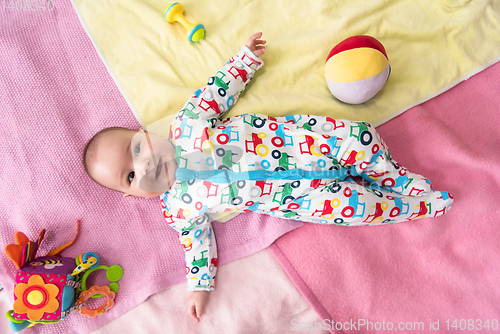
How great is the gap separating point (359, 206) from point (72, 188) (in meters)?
1.04

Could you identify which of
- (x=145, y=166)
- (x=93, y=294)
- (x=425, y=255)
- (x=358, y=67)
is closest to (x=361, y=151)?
(x=358, y=67)

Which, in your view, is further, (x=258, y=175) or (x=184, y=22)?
(x=184, y=22)

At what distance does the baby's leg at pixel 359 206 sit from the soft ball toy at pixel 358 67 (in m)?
0.34

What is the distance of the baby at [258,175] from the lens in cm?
103

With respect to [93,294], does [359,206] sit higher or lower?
higher

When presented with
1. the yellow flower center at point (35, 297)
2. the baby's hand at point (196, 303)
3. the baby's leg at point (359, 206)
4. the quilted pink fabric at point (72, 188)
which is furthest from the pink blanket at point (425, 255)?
the yellow flower center at point (35, 297)

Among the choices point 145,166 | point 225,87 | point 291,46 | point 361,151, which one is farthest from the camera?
point 291,46

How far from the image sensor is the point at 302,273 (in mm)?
1160

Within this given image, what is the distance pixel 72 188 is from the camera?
1174 millimetres

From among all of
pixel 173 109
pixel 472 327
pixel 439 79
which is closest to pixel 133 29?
pixel 173 109

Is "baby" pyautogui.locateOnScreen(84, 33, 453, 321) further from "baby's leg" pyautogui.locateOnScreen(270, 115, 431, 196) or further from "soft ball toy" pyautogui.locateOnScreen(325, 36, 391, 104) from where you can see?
"soft ball toy" pyautogui.locateOnScreen(325, 36, 391, 104)

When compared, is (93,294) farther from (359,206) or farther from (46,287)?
(359,206)

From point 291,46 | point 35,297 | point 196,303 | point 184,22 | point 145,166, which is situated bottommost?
point 196,303

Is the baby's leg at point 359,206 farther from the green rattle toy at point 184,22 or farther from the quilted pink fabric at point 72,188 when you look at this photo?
the green rattle toy at point 184,22
